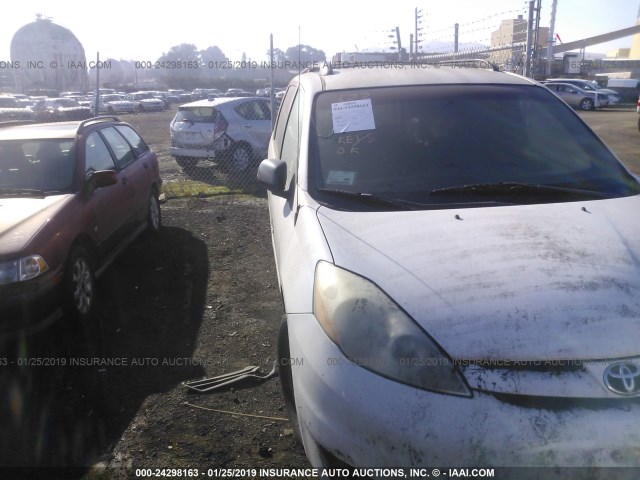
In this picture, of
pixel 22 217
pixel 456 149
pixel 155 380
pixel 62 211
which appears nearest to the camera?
pixel 456 149

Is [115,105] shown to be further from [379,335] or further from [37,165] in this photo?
[379,335]

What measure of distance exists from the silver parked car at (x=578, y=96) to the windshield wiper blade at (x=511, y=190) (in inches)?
1169

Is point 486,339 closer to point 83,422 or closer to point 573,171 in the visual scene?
point 573,171

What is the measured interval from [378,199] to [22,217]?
2.92 m

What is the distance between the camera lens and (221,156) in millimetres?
11359

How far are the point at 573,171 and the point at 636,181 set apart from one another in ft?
1.29

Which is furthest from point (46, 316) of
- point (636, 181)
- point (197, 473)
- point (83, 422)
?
point (636, 181)

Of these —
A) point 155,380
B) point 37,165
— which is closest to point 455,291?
point 155,380

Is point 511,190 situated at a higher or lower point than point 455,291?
higher

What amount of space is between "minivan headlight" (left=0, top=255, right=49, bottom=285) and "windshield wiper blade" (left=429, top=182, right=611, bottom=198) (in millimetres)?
2801

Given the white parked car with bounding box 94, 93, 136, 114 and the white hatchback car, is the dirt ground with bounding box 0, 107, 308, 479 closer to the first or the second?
the white hatchback car

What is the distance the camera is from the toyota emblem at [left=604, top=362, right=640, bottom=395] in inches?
71.3

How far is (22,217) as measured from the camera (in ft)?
13.8

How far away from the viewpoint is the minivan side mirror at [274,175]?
10.8ft
